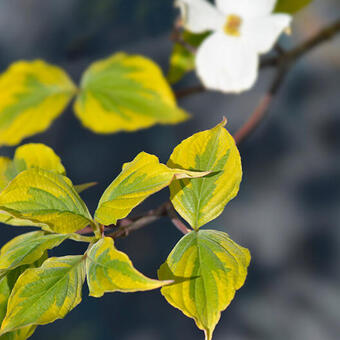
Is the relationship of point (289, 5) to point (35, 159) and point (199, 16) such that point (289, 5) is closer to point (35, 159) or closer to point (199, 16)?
point (199, 16)

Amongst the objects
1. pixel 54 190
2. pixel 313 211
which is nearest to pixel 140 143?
pixel 313 211

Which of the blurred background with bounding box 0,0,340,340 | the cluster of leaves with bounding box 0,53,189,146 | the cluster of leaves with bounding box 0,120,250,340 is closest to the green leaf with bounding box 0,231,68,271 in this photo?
the cluster of leaves with bounding box 0,120,250,340

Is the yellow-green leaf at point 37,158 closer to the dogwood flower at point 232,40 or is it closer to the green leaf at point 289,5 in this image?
the dogwood flower at point 232,40

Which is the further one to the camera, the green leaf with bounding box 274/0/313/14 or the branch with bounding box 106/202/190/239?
the green leaf with bounding box 274/0/313/14

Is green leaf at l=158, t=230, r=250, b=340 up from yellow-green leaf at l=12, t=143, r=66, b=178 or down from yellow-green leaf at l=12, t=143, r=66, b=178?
down

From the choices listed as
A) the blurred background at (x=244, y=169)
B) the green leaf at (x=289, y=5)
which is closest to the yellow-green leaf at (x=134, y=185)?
Result: the green leaf at (x=289, y=5)

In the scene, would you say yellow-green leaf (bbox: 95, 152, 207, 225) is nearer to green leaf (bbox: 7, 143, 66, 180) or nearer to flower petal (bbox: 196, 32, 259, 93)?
green leaf (bbox: 7, 143, 66, 180)
